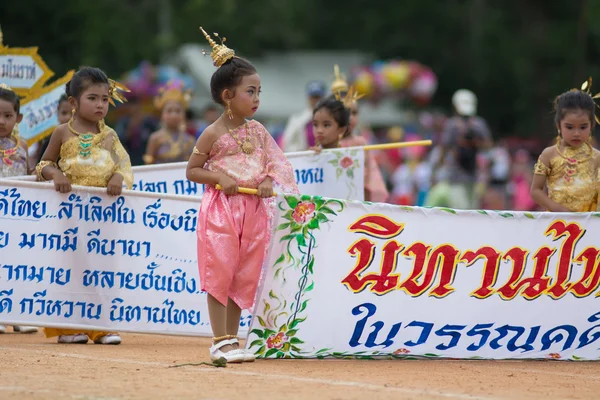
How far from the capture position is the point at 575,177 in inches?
359

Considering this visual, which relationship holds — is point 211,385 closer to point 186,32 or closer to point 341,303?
point 341,303

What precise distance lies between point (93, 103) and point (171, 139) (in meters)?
4.63

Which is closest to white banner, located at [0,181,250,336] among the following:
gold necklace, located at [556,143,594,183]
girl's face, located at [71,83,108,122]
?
girl's face, located at [71,83,108,122]

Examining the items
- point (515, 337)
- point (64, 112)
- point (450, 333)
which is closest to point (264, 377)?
point (450, 333)

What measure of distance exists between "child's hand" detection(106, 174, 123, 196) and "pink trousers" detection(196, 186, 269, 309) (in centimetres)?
120

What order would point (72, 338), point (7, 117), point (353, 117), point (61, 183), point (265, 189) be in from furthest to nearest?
point (353, 117) → point (7, 117) → point (72, 338) → point (61, 183) → point (265, 189)

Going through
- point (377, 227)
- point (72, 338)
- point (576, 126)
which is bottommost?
point (72, 338)

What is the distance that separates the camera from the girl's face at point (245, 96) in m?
7.88

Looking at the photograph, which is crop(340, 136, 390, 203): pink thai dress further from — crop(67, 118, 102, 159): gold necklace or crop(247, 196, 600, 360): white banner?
crop(67, 118, 102, 159): gold necklace

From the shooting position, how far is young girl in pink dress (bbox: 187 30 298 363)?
7.69m

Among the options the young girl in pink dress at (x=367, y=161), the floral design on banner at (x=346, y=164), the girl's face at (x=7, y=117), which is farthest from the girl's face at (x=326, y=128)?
the girl's face at (x=7, y=117)

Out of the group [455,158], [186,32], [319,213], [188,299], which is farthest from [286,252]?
[186,32]

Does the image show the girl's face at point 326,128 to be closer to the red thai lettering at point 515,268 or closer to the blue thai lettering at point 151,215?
the blue thai lettering at point 151,215

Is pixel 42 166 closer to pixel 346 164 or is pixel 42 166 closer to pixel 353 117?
pixel 346 164
